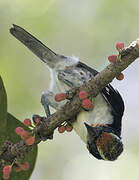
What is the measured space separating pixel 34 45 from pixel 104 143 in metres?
1.62

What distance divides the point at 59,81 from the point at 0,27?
10.4 ft

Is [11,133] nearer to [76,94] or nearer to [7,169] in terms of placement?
[7,169]

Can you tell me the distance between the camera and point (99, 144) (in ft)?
16.5

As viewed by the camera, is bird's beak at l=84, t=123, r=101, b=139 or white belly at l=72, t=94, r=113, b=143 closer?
bird's beak at l=84, t=123, r=101, b=139

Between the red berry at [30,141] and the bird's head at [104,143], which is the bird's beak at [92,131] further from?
the red berry at [30,141]

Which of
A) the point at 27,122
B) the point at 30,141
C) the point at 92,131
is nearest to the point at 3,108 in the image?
the point at 27,122

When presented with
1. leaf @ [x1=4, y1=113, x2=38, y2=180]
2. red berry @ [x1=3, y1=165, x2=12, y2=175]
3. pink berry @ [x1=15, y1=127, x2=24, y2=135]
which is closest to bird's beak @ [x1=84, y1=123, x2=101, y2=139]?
leaf @ [x1=4, y1=113, x2=38, y2=180]

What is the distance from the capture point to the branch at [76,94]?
12.2 feet

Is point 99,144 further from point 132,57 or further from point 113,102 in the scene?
point 132,57

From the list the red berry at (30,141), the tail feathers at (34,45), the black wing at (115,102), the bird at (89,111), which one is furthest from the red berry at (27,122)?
the tail feathers at (34,45)

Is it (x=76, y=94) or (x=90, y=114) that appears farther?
(x=90, y=114)

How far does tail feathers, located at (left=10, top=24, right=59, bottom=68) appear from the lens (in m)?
5.64

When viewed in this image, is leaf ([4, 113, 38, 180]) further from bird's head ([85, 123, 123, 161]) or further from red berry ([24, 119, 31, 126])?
bird's head ([85, 123, 123, 161])

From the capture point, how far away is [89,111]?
5.26m
